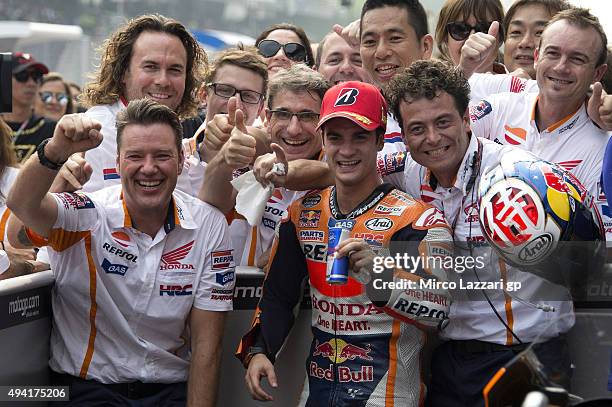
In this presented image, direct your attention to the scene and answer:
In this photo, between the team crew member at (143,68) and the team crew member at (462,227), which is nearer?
the team crew member at (462,227)

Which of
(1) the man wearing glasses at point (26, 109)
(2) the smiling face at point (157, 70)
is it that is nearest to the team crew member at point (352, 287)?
(2) the smiling face at point (157, 70)

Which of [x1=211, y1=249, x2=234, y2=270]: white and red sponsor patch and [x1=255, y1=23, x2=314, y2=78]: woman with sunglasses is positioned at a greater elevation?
[x1=255, y1=23, x2=314, y2=78]: woman with sunglasses

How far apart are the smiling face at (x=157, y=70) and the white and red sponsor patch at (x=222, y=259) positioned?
1.23 metres

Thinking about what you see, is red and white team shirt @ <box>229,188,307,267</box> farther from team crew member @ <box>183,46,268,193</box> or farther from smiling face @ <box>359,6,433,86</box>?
smiling face @ <box>359,6,433,86</box>

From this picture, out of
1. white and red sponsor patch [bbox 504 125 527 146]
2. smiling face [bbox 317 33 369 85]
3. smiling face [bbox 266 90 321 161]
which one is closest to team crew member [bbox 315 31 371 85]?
smiling face [bbox 317 33 369 85]

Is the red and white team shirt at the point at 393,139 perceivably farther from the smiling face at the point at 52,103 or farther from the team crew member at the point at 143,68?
the smiling face at the point at 52,103

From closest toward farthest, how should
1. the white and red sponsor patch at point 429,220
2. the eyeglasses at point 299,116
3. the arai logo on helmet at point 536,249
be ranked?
1. the arai logo on helmet at point 536,249
2. the white and red sponsor patch at point 429,220
3. the eyeglasses at point 299,116

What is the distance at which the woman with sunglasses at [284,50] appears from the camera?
20.1 ft

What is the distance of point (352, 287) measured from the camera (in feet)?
12.4

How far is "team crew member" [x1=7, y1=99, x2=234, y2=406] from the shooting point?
4176 millimetres

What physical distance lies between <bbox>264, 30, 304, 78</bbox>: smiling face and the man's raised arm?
223 centimetres

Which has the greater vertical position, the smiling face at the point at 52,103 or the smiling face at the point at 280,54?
the smiling face at the point at 280,54

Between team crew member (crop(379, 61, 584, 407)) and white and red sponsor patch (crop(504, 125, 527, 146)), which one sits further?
white and red sponsor patch (crop(504, 125, 527, 146))

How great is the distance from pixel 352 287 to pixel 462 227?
52cm
